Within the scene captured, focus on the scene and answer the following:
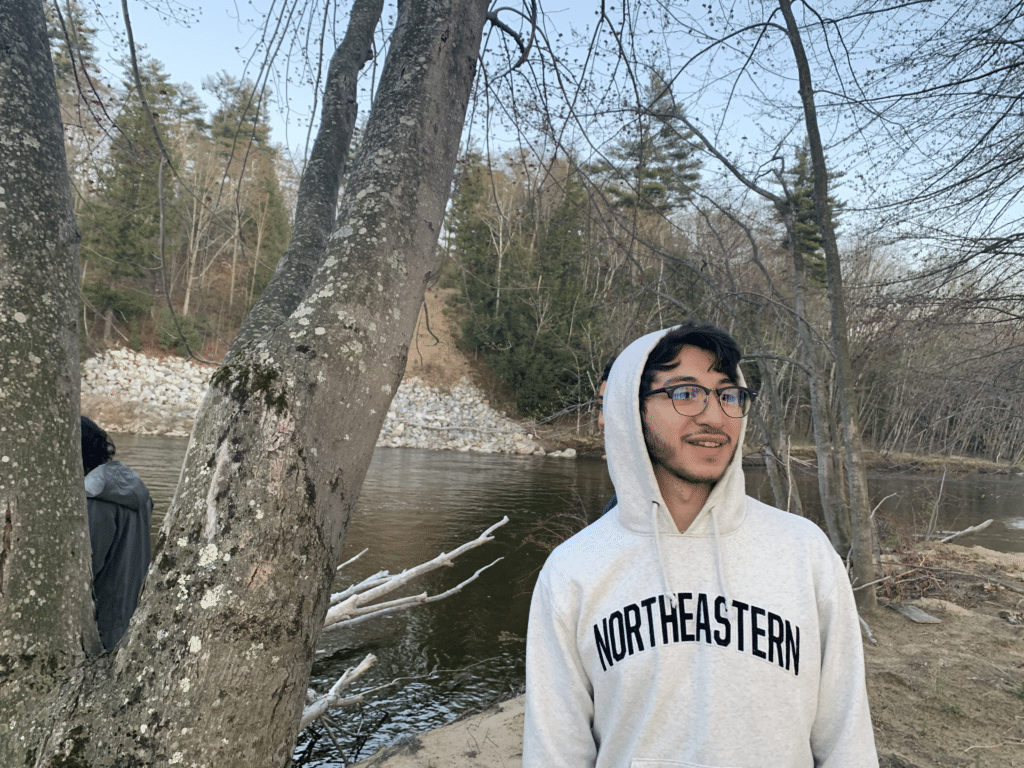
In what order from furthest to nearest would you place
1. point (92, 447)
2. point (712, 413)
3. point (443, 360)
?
1. point (443, 360)
2. point (92, 447)
3. point (712, 413)

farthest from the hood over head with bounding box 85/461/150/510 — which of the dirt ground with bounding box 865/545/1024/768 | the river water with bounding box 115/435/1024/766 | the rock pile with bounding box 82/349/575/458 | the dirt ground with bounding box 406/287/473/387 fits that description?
the dirt ground with bounding box 406/287/473/387

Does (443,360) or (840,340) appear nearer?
(840,340)

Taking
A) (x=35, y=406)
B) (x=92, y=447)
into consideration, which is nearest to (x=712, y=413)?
(x=35, y=406)

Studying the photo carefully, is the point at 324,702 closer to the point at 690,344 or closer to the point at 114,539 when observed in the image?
the point at 114,539

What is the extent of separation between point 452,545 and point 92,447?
7305 mm

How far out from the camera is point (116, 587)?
3.02 metres

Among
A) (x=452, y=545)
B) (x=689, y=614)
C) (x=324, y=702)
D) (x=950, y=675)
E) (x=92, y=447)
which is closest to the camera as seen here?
(x=689, y=614)

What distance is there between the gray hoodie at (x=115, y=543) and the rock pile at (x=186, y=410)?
58.3 feet

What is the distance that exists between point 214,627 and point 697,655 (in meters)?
1.09

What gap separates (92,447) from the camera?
3.21m

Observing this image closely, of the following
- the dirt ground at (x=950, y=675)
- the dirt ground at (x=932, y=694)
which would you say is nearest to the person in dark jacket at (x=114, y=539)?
the dirt ground at (x=932, y=694)

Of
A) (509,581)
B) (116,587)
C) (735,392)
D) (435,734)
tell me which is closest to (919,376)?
(509,581)

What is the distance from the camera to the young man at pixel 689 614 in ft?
4.68

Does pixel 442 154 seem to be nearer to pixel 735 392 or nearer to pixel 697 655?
pixel 735 392
